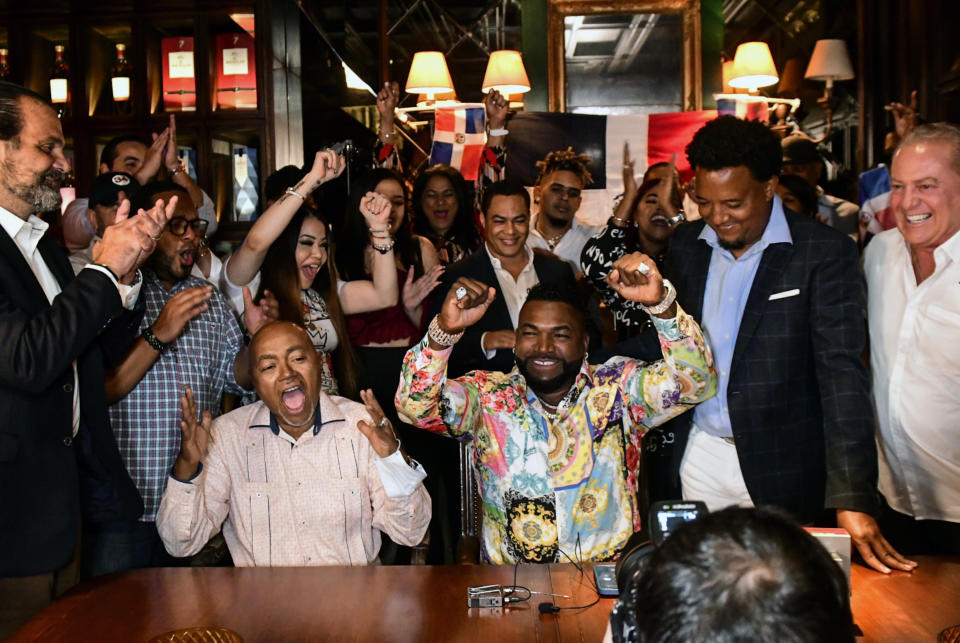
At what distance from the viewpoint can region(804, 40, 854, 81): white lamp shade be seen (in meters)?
5.95

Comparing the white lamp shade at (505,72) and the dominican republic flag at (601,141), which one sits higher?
the white lamp shade at (505,72)

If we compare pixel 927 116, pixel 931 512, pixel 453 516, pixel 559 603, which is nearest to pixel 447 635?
pixel 559 603

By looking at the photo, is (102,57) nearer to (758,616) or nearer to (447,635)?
(447,635)

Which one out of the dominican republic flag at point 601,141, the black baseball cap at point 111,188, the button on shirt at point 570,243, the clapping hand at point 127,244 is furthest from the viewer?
the dominican republic flag at point 601,141

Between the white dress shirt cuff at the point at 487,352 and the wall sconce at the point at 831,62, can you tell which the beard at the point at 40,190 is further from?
the wall sconce at the point at 831,62

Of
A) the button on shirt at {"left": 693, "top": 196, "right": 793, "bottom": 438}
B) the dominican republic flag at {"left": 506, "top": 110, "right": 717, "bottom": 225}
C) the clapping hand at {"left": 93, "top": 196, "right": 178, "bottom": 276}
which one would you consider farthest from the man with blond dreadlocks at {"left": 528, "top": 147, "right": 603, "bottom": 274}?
the clapping hand at {"left": 93, "top": 196, "right": 178, "bottom": 276}

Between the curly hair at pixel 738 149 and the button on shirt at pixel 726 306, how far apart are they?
12 cm

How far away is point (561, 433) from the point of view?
8.38 feet

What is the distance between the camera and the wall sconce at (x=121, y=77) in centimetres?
479

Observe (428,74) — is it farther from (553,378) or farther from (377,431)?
(377,431)

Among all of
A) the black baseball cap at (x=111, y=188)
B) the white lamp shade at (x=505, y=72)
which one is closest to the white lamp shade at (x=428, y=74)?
the white lamp shade at (x=505, y=72)

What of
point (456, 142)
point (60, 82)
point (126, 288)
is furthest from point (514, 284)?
point (60, 82)

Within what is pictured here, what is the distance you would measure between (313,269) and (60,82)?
2.33 m

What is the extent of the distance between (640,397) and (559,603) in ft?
2.63
